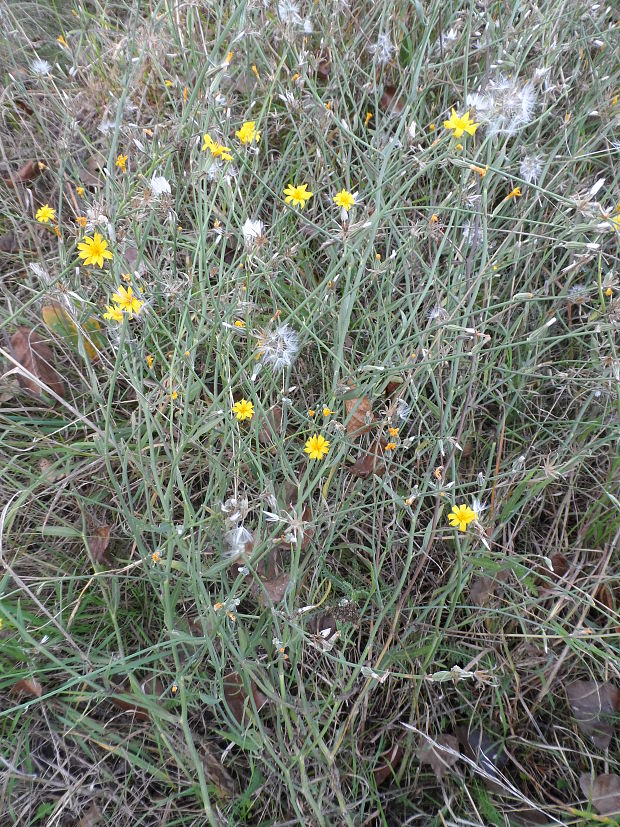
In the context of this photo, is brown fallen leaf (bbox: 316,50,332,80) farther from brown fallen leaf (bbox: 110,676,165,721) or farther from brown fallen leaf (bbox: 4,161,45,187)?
brown fallen leaf (bbox: 110,676,165,721)

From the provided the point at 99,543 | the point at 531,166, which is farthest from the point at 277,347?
the point at 531,166

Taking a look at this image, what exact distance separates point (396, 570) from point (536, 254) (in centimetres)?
90

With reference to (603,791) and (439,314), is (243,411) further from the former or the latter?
(603,791)

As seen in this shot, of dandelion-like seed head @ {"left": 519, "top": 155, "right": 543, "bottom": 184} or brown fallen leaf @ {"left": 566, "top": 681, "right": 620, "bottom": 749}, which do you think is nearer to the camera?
brown fallen leaf @ {"left": 566, "top": 681, "right": 620, "bottom": 749}

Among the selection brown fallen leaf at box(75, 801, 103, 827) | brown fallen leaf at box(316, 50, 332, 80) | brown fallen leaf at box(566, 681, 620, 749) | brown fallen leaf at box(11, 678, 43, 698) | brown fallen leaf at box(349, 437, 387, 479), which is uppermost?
brown fallen leaf at box(316, 50, 332, 80)

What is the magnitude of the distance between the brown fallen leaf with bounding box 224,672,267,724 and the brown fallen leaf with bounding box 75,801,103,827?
1.00 feet

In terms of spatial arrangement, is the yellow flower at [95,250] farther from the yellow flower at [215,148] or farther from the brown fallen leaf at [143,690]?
the brown fallen leaf at [143,690]

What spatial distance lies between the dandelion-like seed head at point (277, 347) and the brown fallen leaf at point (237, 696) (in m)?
0.65

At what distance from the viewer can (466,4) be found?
165 centimetres

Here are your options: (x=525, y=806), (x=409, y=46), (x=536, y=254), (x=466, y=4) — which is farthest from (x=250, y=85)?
(x=525, y=806)

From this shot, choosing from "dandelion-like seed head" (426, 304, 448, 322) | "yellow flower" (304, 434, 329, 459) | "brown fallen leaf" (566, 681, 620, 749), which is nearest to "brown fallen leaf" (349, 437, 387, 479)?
"yellow flower" (304, 434, 329, 459)

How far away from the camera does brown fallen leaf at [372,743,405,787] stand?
120 cm

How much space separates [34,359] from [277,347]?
2.33 ft

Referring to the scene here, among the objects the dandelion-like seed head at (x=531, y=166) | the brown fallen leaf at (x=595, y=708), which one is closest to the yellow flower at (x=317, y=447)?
the brown fallen leaf at (x=595, y=708)
